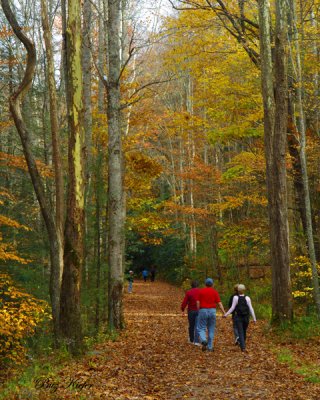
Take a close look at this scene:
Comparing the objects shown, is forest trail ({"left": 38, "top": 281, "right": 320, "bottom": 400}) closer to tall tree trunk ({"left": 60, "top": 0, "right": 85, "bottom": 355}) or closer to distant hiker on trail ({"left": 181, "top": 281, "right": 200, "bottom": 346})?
distant hiker on trail ({"left": 181, "top": 281, "right": 200, "bottom": 346})

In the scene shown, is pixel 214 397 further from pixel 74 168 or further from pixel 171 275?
pixel 171 275

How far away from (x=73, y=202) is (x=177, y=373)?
3.68 metres

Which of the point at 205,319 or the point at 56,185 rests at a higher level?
the point at 56,185

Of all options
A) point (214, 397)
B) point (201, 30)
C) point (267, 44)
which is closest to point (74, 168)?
point (214, 397)

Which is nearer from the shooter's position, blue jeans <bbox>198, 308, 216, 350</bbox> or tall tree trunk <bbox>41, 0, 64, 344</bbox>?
blue jeans <bbox>198, 308, 216, 350</bbox>

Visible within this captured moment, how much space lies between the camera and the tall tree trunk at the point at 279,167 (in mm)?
12578

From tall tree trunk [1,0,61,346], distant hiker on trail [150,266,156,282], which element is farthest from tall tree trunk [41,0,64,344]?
distant hiker on trail [150,266,156,282]

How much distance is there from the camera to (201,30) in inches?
583

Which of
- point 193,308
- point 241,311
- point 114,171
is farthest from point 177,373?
point 114,171

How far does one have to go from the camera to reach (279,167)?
12.7 meters

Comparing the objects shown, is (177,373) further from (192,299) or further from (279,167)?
(279,167)

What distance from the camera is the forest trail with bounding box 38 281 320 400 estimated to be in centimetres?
671

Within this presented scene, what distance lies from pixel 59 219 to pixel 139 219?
14143 mm

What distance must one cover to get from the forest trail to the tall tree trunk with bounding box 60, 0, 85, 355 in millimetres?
774
